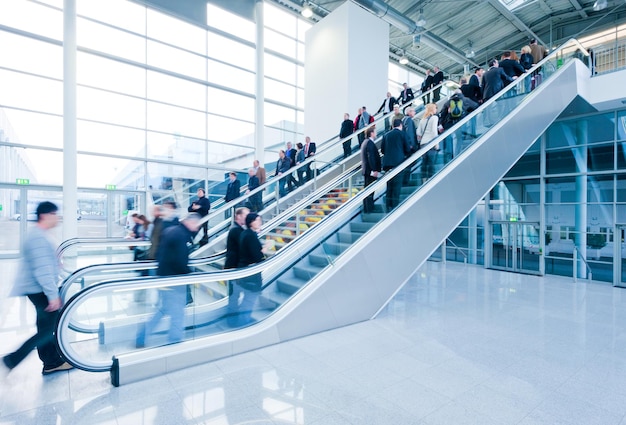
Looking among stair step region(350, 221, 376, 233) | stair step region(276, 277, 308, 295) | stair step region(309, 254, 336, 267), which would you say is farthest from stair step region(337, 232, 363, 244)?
stair step region(276, 277, 308, 295)

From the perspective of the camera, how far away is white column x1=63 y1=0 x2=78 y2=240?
970 centimetres

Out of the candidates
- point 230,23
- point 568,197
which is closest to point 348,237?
point 568,197

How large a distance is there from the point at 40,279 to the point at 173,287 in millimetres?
1160

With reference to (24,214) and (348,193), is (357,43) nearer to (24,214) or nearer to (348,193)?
(348,193)

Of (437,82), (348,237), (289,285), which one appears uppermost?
(437,82)

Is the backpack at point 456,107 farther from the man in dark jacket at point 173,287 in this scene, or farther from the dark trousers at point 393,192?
the man in dark jacket at point 173,287

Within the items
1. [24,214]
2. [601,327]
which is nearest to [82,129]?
[24,214]

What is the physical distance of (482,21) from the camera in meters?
16.4

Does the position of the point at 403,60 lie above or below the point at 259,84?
above

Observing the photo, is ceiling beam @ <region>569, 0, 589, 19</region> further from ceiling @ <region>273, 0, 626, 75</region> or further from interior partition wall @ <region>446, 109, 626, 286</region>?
interior partition wall @ <region>446, 109, 626, 286</region>

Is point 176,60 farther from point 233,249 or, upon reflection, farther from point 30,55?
point 233,249

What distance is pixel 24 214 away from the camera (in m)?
11.6

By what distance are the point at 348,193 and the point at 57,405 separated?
5.47m

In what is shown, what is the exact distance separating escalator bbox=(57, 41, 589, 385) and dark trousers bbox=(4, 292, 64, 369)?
0.23 meters
